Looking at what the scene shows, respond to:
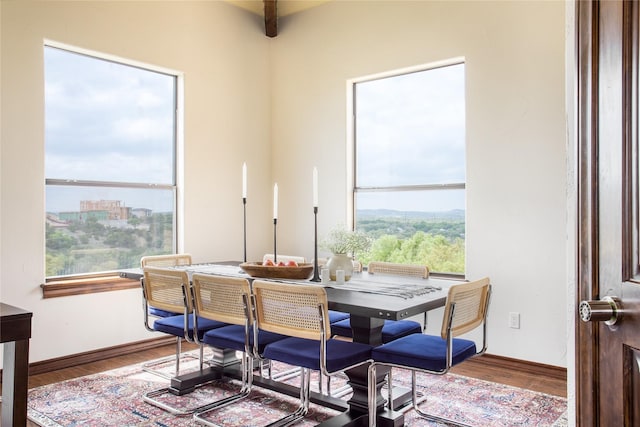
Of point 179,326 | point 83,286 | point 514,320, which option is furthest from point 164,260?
point 514,320

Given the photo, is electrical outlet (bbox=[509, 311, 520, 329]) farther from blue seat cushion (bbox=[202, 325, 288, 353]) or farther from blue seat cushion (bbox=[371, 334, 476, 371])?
blue seat cushion (bbox=[202, 325, 288, 353])

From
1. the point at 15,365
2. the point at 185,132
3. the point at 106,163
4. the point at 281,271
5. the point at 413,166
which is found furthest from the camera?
the point at 185,132

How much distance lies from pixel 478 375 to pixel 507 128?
5.74 feet

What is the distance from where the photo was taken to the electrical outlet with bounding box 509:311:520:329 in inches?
145

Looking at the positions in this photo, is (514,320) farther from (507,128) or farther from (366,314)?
(366,314)

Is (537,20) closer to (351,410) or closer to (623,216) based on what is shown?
(351,410)

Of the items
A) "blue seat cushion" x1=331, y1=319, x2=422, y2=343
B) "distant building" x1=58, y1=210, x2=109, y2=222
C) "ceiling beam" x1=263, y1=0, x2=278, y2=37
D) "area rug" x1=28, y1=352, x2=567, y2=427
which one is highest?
"ceiling beam" x1=263, y1=0, x2=278, y2=37

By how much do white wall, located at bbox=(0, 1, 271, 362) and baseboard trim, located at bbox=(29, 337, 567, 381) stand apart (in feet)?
0.19

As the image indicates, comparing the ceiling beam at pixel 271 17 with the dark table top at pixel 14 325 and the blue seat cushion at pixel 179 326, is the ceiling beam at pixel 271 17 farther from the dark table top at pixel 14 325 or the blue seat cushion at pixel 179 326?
the dark table top at pixel 14 325

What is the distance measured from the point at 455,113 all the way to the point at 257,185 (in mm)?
2039

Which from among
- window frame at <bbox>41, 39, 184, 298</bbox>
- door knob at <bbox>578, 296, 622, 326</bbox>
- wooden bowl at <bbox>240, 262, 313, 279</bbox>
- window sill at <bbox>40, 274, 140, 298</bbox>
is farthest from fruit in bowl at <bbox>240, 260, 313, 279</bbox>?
door knob at <bbox>578, 296, 622, 326</bbox>

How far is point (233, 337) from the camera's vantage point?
2.75m

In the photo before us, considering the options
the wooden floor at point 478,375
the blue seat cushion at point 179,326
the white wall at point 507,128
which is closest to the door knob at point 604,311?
the blue seat cushion at point 179,326

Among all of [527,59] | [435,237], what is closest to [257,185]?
[435,237]
